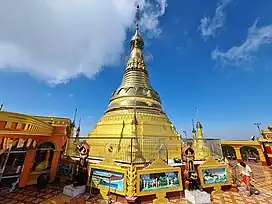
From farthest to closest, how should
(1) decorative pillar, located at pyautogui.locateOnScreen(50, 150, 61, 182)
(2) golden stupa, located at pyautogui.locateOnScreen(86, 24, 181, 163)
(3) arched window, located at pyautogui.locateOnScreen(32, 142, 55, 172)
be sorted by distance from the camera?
(2) golden stupa, located at pyautogui.locateOnScreen(86, 24, 181, 163), (1) decorative pillar, located at pyautogui.locateOnScreen(50, 150, 61, 182), (3) arched window, located at pyautogui.locateOnScreen(32, 142, 55, 172)

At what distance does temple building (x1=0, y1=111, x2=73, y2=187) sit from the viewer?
6734mm

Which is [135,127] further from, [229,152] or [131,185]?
[229,152]

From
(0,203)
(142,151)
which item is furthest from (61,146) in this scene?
(142,151)

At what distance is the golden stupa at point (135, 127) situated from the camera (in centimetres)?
1084

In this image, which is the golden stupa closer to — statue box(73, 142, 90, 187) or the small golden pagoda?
statue box(73, 142, 90, 187)

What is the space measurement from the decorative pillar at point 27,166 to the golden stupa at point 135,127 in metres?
3.84

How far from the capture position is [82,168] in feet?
26.7

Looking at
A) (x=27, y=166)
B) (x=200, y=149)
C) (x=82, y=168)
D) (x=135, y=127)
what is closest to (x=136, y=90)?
(x=135, y=127)

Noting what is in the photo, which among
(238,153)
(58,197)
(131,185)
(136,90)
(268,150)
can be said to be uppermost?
(136,90)

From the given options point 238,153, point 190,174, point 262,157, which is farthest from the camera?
point 238,153

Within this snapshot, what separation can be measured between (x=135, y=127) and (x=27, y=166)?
25.3 feet

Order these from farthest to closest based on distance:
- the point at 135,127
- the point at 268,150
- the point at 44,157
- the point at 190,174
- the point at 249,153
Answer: the point at 249,153 → the point at 268,150 → the point at 135,127 → the point at 44,157 → the point at 190,174

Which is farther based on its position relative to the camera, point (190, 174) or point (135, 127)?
point (135, 127)

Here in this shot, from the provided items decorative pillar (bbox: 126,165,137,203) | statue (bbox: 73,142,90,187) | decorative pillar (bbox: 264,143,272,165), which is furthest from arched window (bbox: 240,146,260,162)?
statue (bbox: 73,142,90,187)
